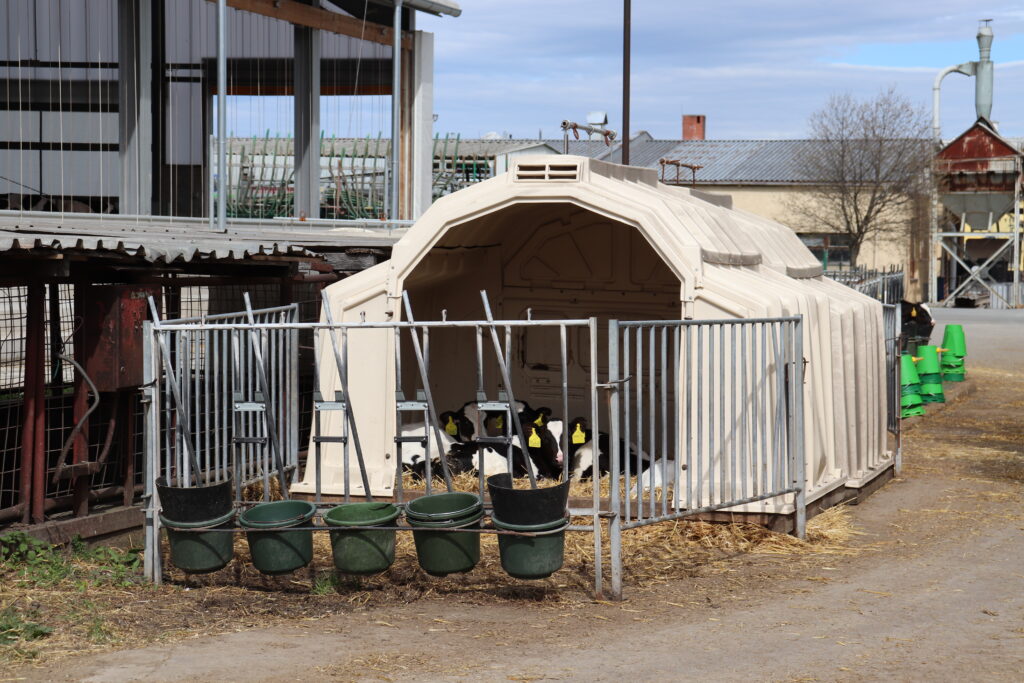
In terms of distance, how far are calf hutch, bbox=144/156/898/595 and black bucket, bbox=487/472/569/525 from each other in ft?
0.80

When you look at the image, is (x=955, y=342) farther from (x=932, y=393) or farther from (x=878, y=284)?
(x=932, y=393)

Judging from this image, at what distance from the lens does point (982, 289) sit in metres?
47.7

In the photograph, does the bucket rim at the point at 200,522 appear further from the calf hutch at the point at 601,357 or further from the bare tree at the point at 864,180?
the bare tree at the point at 864,180

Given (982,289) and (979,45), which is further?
(979,45)

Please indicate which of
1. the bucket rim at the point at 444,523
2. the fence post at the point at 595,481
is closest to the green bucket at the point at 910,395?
the fence post at the point at 595,481

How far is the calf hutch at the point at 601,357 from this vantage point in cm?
883

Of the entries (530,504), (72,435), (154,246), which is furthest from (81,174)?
(530,504)

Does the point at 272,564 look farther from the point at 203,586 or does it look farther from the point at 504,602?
the point at 504,602

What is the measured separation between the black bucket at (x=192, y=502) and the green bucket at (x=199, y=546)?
4 cm

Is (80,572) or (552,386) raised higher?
(552,386)

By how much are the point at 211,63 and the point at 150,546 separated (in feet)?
30.0

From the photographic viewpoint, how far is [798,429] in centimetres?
965

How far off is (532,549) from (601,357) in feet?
18.4

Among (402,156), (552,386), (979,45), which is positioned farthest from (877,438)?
(979,45)
